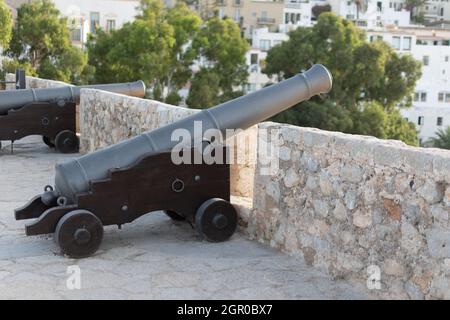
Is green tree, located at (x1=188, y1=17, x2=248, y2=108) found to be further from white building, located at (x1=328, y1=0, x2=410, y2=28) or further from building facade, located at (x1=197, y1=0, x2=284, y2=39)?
white building, located at (x1=328, y1=0, x2=410, y2=28)

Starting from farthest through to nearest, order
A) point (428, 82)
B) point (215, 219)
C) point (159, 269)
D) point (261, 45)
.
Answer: point (261, 45) → point (428, 82) → point (215, 219) → point (159, 269)

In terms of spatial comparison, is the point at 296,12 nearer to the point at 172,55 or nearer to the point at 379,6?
the point at 379,6

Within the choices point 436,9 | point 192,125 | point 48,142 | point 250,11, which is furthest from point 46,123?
point 436,9

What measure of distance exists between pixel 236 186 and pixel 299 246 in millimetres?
1316

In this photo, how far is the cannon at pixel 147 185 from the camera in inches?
180

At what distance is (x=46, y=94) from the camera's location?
29.6 ft

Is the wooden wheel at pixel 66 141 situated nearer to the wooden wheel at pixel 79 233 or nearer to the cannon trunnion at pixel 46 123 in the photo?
the cannon trunnion at pixel 46 123

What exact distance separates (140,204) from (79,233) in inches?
18.1

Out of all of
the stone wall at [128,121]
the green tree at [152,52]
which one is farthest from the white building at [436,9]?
the stone wall at [128,121]

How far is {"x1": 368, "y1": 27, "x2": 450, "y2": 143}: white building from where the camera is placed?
175 feet

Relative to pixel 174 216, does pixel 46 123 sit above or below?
above

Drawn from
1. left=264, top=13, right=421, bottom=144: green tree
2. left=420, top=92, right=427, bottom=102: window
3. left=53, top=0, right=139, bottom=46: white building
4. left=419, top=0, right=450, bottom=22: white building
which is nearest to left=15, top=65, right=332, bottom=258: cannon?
left=264, top=13, right=421, bottom=144: green tree

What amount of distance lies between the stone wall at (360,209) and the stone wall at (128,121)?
720 millimetres

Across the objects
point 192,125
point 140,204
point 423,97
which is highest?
point 192,125
